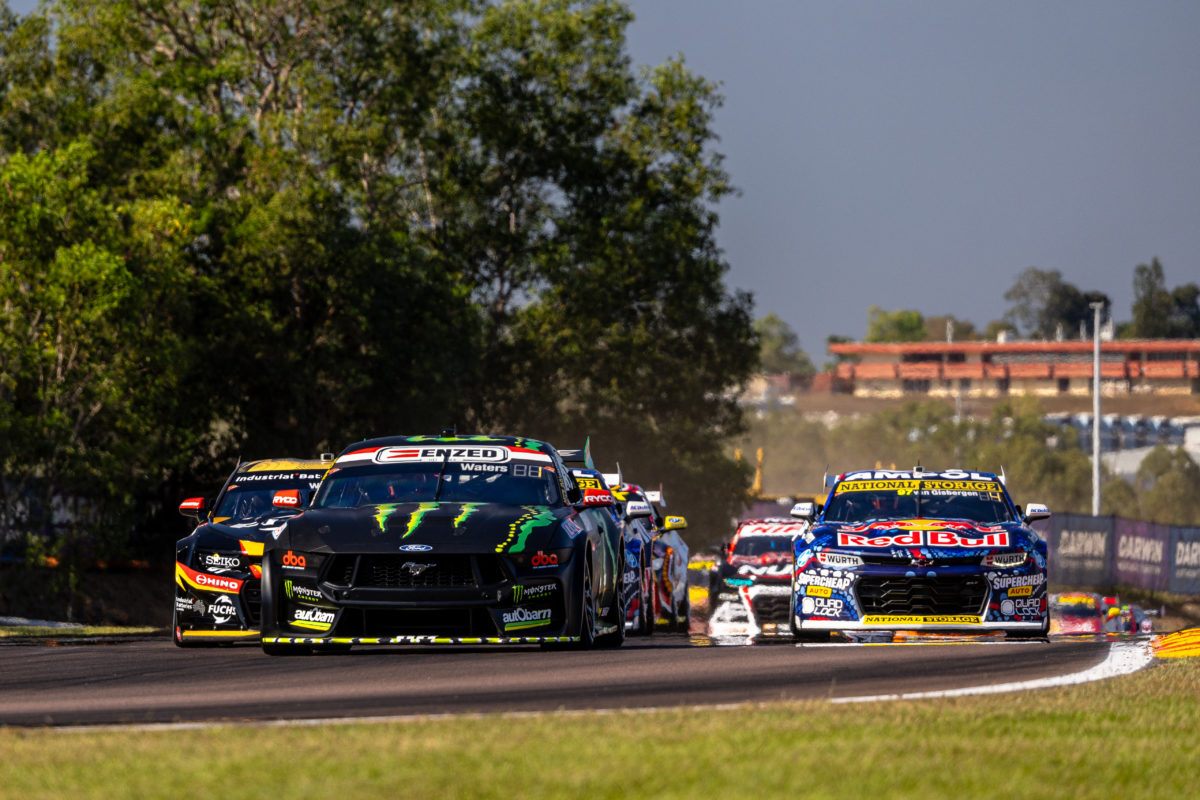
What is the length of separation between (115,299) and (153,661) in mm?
18350

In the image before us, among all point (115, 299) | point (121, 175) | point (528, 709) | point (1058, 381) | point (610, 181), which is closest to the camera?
point (528, 709)

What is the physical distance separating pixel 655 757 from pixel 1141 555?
37.7m

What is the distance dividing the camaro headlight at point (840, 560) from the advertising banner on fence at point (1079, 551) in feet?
90.8

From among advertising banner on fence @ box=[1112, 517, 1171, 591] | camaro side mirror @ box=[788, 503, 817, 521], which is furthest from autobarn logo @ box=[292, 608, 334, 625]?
advertising banner on fence @ box=[1112, 517, 1171, 591]

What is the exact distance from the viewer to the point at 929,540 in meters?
16.0

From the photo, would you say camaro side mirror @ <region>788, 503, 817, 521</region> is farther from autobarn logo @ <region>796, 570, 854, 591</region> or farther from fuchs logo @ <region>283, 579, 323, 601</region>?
fuchs logo @ <region>283, 579, 323, 601</region>

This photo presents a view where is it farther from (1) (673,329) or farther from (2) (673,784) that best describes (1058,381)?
(2) (673,784)

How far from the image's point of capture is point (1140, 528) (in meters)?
43.2

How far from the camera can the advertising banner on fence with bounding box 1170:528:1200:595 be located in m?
42.2

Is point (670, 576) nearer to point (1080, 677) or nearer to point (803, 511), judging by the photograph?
point (803, 511)

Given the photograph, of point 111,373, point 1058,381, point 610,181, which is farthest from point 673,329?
point 1058,381

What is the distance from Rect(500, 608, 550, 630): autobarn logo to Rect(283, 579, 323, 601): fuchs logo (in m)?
1.22

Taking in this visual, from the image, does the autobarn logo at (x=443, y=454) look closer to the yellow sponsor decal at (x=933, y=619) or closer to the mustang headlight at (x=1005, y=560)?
the yellow sponsor decal at (x=933, y=619)

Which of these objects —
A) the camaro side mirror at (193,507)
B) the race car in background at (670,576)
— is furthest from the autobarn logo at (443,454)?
the race car in background at (670,576)
